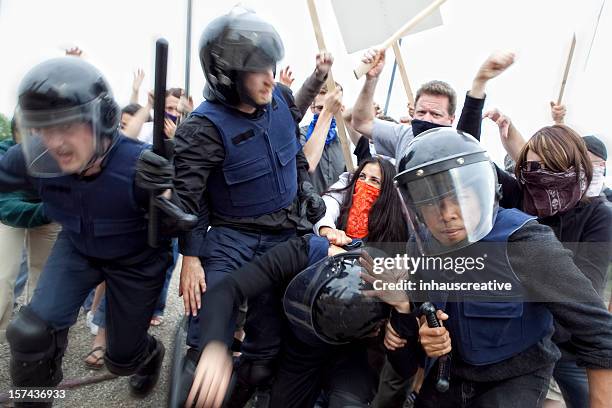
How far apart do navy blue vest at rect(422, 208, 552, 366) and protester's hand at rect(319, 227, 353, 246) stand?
2.03ft

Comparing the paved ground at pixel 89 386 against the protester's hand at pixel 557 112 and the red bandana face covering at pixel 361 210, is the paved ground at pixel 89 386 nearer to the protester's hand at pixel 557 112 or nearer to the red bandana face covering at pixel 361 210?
the red bandana face covering at pixel 361 210

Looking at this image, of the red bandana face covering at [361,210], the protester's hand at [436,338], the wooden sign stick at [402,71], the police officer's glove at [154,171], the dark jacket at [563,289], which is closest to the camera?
the dark jacket at [563,289]

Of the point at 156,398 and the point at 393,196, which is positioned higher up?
the point at 393,196

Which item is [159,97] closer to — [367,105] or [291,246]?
[291,246]

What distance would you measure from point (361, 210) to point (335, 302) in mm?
808

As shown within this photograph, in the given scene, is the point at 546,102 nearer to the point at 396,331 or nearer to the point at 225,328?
the point at 396,331

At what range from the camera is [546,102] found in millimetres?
3346

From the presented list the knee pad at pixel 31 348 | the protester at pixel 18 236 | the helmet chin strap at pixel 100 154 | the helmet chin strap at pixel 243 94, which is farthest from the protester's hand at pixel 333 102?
the knee pad at pixel 31 348

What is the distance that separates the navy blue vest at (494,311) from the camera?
5.38 ft

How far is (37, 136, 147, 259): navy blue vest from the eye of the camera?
6.96ft

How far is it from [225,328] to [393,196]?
44.8 inches

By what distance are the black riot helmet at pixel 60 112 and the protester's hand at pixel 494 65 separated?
1607mm

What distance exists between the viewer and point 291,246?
7.00 ft

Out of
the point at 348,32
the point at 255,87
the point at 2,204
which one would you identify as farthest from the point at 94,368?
the point at 348,32
